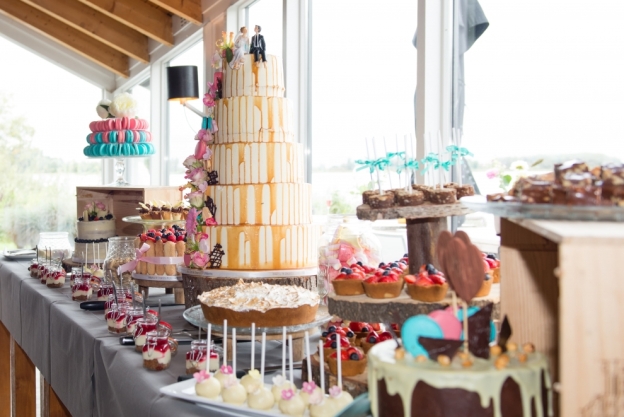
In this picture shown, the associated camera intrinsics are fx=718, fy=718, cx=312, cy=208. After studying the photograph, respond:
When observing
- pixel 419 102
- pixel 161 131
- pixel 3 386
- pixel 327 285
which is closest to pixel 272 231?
pixel 327 285

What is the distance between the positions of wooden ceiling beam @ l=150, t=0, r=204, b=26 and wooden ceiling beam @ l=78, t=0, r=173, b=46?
724 mm

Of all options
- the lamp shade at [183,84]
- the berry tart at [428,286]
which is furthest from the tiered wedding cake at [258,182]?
the lamp shade at [183,84]

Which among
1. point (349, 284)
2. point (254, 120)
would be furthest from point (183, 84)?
point (349, 284)

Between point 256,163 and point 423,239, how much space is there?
3.23 ft

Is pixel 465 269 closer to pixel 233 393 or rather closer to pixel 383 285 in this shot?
pixel 383 285

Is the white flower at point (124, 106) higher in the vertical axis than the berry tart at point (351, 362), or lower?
higher

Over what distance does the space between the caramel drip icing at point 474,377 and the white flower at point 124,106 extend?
4.26 metres

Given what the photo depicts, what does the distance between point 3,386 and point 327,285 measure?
2.88m

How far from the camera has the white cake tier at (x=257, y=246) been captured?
2.52 metres

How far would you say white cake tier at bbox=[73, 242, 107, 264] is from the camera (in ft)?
13.6

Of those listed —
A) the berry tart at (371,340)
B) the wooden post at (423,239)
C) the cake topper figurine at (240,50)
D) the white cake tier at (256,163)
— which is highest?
the cake topper figurine at (240,50)

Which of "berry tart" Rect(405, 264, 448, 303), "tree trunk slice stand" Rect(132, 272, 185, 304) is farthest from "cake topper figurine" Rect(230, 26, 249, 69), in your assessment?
"berry tart" Rect(405, 264, 448, 303)

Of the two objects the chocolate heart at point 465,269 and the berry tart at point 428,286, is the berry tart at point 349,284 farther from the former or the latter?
the chocolate heart at point 465,269

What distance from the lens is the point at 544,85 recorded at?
2.48 meters
